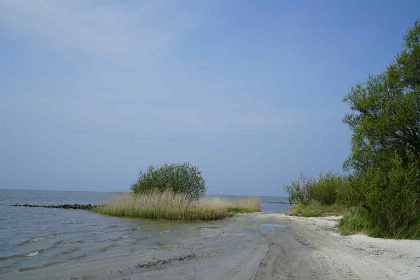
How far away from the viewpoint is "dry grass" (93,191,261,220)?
2253 cm

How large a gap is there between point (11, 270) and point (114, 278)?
3099 millimetres

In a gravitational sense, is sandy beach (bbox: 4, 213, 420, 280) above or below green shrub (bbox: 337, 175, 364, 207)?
below

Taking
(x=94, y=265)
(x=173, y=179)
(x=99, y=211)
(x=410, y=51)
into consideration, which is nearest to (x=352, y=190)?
(x=410, y=51)

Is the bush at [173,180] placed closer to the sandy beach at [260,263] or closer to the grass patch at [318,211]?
the grass patch at [318,211]

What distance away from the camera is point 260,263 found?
7.38m

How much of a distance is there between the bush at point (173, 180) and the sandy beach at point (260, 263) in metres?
19.0

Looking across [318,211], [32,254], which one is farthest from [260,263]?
[318,211]

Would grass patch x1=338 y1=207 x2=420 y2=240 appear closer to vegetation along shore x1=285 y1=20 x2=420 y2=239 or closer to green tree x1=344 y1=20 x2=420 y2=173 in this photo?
vegetation along shore x1=285 y1=20 x2=420 y2=239

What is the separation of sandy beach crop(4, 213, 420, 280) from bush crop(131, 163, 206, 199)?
19.0m

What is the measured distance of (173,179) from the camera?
29.7 meters

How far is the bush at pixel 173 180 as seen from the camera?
29.4 metres

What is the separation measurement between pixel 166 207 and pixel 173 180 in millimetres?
6460

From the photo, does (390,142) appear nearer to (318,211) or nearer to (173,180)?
(318,211)

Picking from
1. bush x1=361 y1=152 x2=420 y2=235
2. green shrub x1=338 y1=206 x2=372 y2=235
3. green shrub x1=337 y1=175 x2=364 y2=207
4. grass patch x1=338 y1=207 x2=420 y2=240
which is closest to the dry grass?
green shrub x1=337 y1=175 x2=364 y2=207
